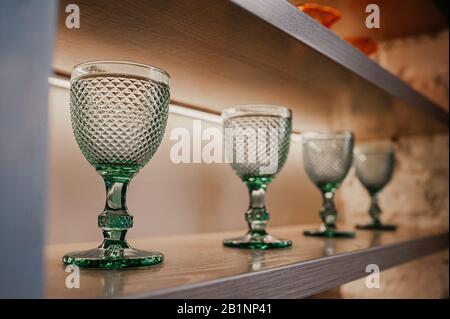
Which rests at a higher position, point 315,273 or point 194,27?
point 194,27

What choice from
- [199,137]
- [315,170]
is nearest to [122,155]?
[199,137]

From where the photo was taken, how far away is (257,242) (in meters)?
0.83

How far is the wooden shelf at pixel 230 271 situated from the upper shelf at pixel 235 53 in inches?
11.5

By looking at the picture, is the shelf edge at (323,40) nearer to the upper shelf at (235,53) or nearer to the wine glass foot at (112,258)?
the upper shelf at (235,53)

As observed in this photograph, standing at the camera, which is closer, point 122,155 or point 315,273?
point 122,155

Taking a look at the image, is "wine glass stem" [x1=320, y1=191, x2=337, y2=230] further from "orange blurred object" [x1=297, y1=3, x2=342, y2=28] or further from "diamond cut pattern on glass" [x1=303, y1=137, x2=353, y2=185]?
"orange blurred object" [x1=297, y1=3, x2=342, y2=28]

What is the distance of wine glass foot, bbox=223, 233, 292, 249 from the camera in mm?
827

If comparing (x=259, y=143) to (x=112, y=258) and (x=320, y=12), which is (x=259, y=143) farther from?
(x=320, y=12)

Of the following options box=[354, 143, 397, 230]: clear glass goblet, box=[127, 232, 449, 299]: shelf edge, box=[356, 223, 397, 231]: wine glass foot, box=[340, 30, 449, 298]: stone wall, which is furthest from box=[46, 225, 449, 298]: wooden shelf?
box=[340, 30, 449, 298]: stone wall

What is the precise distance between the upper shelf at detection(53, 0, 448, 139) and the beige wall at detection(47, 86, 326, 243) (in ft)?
0.38

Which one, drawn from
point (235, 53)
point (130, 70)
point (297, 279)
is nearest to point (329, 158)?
point (235, 53)

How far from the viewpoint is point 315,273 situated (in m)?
0.70

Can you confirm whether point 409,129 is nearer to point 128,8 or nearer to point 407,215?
point 407,215

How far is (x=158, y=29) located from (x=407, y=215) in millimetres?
1295
